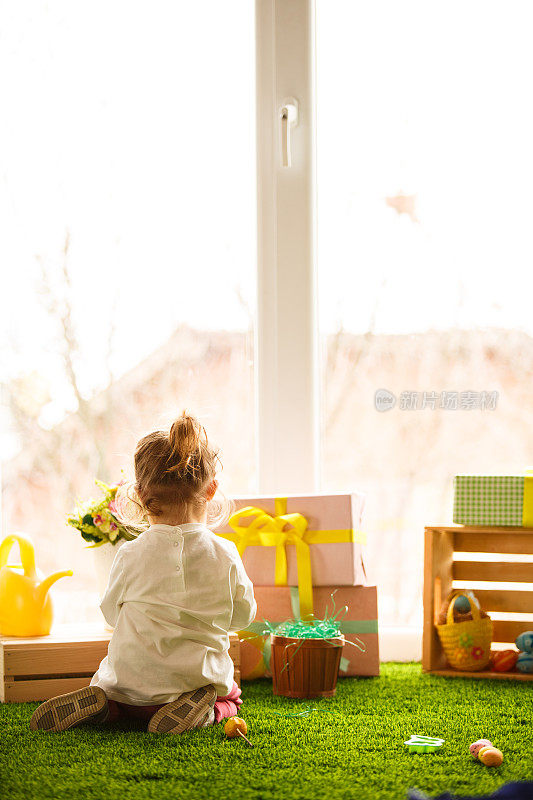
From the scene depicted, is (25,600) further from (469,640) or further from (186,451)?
(469,640)

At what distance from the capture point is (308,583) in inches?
69.6

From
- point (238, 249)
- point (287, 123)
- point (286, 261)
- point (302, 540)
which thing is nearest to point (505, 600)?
point (302, 540)

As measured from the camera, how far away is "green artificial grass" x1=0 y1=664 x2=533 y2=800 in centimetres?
111

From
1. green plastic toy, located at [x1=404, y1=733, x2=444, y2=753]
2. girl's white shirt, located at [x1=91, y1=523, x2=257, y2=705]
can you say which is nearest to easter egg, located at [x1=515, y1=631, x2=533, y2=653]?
green plastic toy, located at [x1=404, y1=733, x2=444, y2=753]

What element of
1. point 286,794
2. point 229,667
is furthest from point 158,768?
point 229,667

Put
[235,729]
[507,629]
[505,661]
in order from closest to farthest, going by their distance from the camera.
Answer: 1. [235,729]
2. [505,661]
3. [507,629]

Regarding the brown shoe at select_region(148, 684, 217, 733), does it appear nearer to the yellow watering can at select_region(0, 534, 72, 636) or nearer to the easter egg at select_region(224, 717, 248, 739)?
the easter egg at select_region(224, 717, 248, 739)

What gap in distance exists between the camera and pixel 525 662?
5.78ft

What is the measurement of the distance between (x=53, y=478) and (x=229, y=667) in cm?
80

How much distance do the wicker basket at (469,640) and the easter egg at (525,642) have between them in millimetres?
63

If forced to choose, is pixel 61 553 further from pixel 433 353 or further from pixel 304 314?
pixel 433 353

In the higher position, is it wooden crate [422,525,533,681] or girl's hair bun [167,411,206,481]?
girl's hair bun [167,411,206,481]

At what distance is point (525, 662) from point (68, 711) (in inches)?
37.4

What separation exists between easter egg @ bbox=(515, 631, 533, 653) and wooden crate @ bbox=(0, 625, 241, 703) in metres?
0.61
